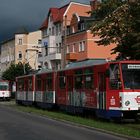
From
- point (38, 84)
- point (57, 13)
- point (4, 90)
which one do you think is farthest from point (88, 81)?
point (57, 13)

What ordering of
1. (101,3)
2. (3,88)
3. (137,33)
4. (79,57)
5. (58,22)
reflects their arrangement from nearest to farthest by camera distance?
(137,33), (101,3), (3,88), (79,57), (58,22)

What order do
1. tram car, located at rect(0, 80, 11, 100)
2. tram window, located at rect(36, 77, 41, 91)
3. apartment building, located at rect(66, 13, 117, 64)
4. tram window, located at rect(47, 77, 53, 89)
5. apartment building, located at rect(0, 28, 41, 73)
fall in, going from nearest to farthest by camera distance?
tram window, located at rect(47, 77, 53, 89), tram window, located at rect(36, 77, 41, 91), tram car, located at rect(0, 80, 11, 100), apartment building, located at rect(66, 13, 117, 64), apartment building, located at rect(0, 28, 41, 73)

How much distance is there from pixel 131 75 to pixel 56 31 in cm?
5997

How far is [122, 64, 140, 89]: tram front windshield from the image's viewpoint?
2369 cm

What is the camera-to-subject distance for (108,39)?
3284cm

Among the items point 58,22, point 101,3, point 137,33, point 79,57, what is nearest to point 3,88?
point 79,57

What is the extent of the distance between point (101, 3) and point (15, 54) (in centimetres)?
7973

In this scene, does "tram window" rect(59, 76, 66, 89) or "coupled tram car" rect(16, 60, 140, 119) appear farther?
"tram window" rect(59, 76, 66, 89)

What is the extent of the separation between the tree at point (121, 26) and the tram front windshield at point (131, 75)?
4.92 meters

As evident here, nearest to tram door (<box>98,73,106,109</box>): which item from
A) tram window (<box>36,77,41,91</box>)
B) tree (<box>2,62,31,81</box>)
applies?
tram window (<box>36,77,41,91</box>)

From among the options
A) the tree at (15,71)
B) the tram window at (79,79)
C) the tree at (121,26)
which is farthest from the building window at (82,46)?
the tram window at (79,79)

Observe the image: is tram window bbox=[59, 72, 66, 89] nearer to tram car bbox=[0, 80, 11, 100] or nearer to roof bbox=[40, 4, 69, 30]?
tram car bbox=[0, 80, 11, 100]

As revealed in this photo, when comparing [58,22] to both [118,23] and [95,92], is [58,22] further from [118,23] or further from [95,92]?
[95,92]

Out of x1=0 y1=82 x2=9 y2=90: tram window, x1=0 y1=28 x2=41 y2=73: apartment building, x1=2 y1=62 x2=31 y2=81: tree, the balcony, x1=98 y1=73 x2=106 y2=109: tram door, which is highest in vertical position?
x1=0 y1=28 x2=41 y2=73: apartment building
